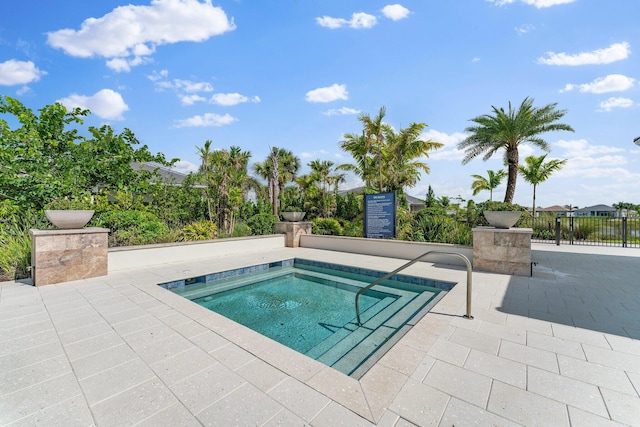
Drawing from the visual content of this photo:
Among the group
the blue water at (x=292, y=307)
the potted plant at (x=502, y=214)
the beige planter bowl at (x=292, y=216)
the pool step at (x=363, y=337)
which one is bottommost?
the blue water at (x=292, y=307)

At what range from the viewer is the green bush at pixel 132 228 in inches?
283

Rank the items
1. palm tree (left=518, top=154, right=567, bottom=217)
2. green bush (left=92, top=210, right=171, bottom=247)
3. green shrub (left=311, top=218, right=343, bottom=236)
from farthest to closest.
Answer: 1. palm tree (left=518, top=154, right=567, bottom=217)
2. green shrub (left=311, top=218, right=343, bottom=236)
3. green bush (left=92, top=210, right=171, bottom=247)

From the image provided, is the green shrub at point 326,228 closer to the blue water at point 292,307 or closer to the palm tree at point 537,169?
the blue water at point 292,307

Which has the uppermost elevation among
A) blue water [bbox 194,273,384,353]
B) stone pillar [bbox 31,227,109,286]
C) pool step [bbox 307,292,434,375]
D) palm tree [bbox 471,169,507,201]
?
palm tree [bbox 471,169,507,201]

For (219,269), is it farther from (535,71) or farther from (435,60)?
(535,71)

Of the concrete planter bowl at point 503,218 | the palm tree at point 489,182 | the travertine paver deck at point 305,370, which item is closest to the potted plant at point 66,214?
the travertine paver deck at point 305,370

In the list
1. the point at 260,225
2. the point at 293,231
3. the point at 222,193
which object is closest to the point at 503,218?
the point at 293,231

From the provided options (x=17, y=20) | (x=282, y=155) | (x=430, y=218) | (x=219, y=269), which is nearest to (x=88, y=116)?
(x=17, y=20)

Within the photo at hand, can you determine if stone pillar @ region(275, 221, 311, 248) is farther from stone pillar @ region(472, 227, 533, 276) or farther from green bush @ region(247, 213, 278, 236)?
stone pillar @ region(472, 227, 533, 276)

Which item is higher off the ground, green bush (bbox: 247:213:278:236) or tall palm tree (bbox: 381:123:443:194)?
tall palm tree (bbox: 381:123:443:194)

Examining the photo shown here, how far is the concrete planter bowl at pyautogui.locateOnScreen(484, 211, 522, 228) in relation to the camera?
5848mm

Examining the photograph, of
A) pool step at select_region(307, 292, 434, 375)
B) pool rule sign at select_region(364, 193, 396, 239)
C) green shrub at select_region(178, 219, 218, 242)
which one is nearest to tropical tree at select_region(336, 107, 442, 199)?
pool rule sign at select_region(364, 193, 396, 239)

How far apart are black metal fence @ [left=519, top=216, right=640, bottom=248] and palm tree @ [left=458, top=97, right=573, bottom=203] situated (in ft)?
6.12

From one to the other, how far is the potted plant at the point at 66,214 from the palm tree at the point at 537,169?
Answer: 85.9ft
